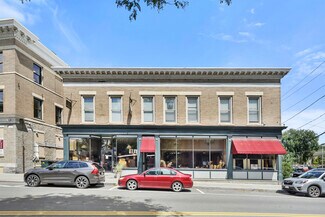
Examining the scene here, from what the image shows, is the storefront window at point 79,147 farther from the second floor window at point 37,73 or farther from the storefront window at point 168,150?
the second floor window at point 37,73

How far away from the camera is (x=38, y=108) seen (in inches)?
Result: 1091

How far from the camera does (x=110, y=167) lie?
2323 centimetres

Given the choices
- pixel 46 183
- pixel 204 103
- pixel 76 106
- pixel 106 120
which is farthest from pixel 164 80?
pixel 46 183

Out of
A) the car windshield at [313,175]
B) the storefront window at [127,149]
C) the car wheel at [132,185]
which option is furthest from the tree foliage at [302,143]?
the car wheel at [132,185]

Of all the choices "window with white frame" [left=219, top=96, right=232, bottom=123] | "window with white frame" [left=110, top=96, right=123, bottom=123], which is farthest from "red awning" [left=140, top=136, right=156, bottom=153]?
"window with white frame" [left=219, top=96, right=232, bottom=123]

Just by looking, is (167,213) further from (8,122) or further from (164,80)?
(8,122)

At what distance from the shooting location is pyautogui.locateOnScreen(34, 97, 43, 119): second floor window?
2720 centimetres

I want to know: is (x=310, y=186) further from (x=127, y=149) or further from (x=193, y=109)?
(x=127, y=149)

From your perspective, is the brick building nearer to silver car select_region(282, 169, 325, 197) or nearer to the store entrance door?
the store entrance door

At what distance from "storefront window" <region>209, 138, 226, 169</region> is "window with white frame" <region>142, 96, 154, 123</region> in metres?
5.01

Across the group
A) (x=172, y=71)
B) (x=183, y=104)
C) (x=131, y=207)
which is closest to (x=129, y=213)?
(x=131, y=207)

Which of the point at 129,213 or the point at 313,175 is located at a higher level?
the point at 129,213

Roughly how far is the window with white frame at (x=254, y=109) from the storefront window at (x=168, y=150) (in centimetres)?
620

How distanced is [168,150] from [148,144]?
1.77 meters
